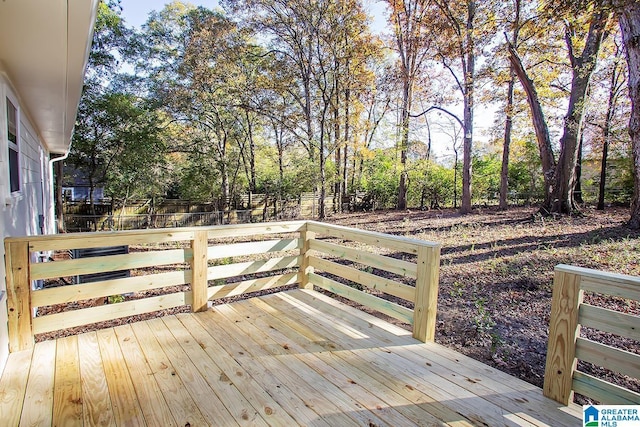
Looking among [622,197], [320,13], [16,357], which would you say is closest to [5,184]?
[16,357]

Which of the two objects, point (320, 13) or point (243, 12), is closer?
point (320, 13)

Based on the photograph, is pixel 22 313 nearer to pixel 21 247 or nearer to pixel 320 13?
pixel 21 247

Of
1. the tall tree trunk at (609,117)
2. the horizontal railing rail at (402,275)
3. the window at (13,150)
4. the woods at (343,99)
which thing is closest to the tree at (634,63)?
the woods at (343,99)

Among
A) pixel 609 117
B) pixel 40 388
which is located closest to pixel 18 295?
pixel 40 388

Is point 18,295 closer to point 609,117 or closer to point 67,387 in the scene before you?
point 67,387

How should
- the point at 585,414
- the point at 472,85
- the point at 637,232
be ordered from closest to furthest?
1. the point at 585,414
2. the point at 637,232
3. the point at 472,85

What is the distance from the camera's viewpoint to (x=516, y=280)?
4.10m

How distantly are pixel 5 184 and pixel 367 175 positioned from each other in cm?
1731

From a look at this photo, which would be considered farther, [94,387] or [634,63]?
[634,63]

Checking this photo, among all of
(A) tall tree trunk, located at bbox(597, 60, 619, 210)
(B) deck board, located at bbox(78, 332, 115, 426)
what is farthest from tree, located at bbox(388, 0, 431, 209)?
(B) deck board, located at bbox(78, 332, 115, 426)

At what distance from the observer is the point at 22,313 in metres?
2.26

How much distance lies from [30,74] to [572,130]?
9.84m

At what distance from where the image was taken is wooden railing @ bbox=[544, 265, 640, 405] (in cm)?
160

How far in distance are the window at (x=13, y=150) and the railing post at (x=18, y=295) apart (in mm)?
1546
